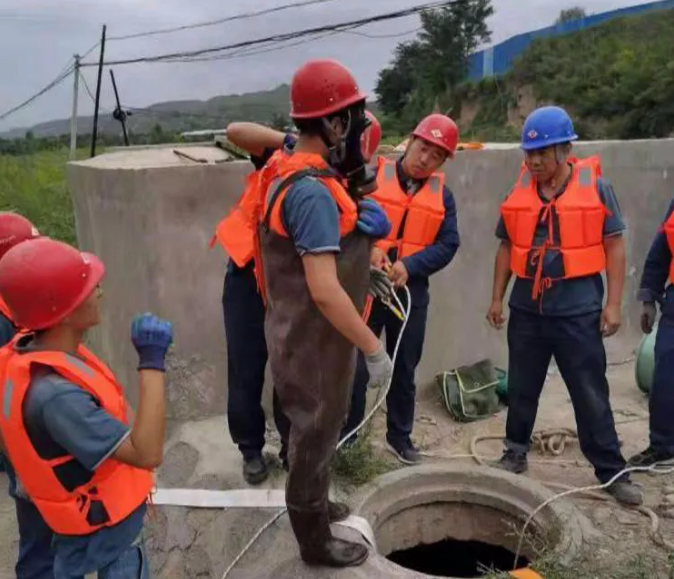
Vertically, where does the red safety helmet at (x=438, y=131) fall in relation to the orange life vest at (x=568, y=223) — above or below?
above

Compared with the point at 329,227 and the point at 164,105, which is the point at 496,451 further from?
the point at 164,105

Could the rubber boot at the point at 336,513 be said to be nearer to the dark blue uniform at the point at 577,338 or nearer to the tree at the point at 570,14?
the dark blue uniform at the point at 577,338

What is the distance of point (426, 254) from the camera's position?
3781 mm

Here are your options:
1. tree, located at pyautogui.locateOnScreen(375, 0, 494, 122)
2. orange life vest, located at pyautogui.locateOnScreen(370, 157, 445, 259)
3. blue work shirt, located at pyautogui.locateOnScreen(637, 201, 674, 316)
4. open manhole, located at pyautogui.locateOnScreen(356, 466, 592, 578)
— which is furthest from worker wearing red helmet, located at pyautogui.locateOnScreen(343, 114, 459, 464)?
tree, located at pyautogui.locateOnScreen(375, 0, 494, 122)

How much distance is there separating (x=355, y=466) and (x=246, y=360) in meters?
0.74

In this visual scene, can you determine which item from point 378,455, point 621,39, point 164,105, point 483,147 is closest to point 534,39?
point 621,39

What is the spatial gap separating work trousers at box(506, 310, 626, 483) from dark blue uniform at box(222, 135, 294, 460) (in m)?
1.27

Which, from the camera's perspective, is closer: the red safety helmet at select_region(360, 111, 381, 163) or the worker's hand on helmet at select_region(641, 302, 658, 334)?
the red safety helmet at select_region(360, 111, 381, 163)

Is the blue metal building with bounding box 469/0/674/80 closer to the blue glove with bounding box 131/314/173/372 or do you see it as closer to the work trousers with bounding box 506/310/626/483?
the work trousers with bounding box 506/310/626/483

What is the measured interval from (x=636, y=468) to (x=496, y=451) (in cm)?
97

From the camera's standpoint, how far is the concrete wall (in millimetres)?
4137

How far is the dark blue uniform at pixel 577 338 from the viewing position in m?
3.56

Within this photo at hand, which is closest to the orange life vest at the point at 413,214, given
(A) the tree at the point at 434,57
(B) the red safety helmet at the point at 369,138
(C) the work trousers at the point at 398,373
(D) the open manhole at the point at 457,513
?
(C) the work trousers at the point at 398,373

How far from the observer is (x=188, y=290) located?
4297 mm
